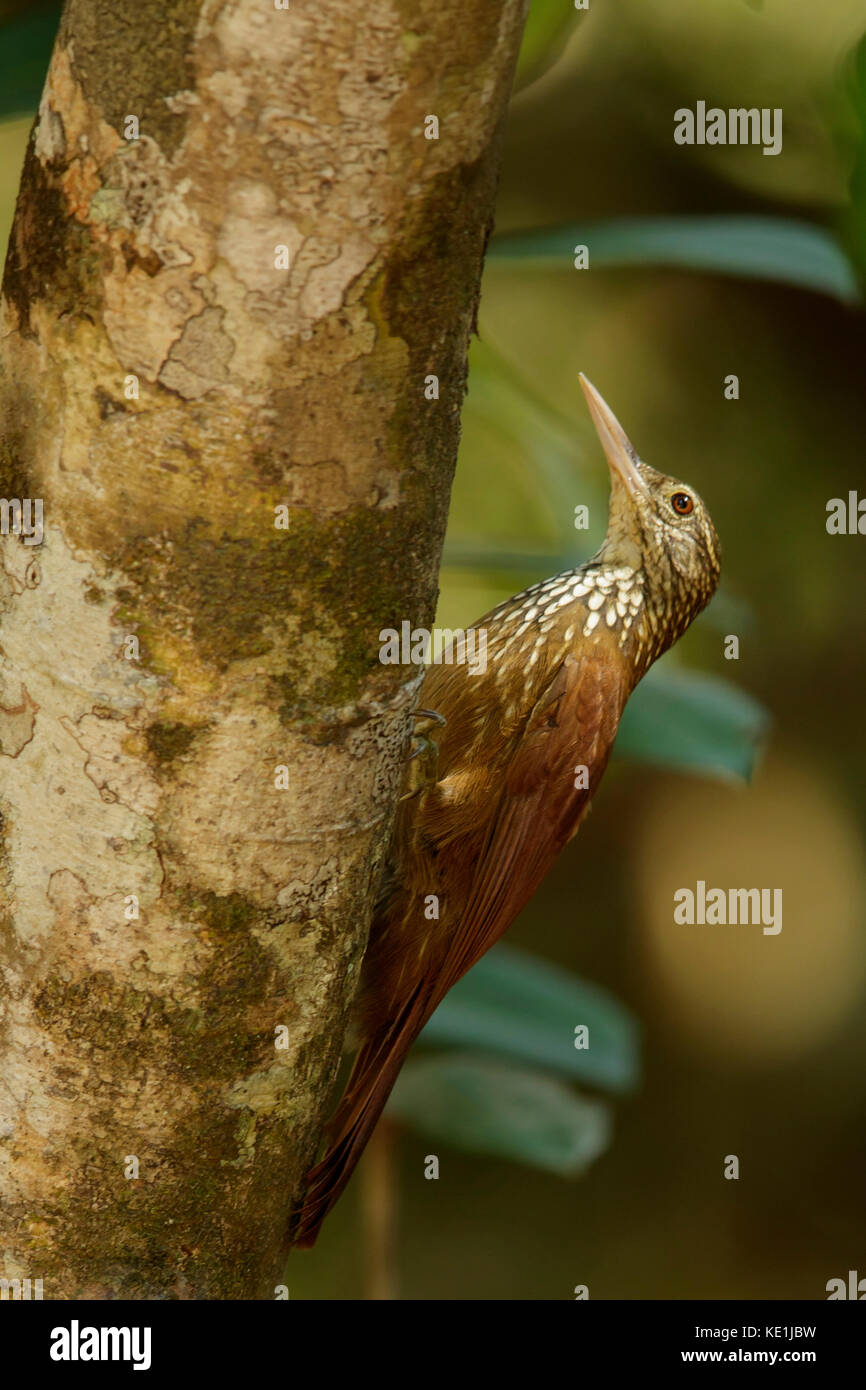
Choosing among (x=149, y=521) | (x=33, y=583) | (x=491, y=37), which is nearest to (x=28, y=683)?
(x=33, y=583)

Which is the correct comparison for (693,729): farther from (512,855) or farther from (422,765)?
(422,765)

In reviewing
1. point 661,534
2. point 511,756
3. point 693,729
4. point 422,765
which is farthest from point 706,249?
point 422,765

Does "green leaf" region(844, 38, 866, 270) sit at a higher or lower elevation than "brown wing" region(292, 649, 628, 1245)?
higher

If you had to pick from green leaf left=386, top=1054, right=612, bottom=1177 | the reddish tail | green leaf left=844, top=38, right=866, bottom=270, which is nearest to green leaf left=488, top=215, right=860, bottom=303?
green leaf left=844, top=38, right=866, bottom=270

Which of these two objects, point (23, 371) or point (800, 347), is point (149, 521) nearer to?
point (23, 371)

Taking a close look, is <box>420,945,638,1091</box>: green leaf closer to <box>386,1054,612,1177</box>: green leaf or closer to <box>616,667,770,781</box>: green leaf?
<box>386,1054,612,1177</box>: green leaf

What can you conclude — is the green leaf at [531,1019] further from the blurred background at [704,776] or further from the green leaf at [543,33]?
the green leaf at [543,33]
